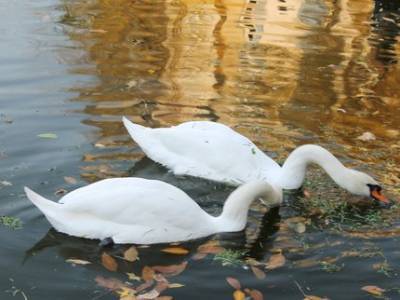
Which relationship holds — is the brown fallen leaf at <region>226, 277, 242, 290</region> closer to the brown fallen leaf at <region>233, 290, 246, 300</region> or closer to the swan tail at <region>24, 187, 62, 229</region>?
the brown fallen leaf at <region>233, 290, 246, 300</region>

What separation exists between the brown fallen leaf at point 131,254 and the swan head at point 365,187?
238 centimetres

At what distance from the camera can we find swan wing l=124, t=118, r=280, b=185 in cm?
790

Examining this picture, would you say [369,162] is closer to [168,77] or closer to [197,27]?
[168,77]

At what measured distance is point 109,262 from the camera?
6.00 m

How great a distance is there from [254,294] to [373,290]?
0.92 m

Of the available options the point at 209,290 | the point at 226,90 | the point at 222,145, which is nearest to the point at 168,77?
the point at 226,90

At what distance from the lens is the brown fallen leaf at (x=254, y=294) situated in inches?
222

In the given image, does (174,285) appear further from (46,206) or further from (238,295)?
(46,206)

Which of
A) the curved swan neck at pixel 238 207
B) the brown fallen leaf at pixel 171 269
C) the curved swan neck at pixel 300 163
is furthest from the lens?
the curved swan neck at pixel 300 163

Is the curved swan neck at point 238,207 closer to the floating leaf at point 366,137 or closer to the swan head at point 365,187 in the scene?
the swan head at point 365,187

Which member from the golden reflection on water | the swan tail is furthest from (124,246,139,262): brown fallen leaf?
the golden reflection on water

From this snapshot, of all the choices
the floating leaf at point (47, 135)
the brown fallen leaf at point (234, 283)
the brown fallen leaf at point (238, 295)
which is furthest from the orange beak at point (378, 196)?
the floating leaf at point (47, 135)

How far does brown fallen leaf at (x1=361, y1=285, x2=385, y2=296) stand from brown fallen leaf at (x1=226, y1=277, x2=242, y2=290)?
945 mm

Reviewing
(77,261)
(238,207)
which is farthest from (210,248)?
(77,261)
